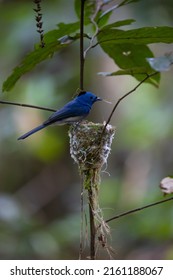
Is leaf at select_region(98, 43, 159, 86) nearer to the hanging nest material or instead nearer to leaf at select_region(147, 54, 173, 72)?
the hanging nest material

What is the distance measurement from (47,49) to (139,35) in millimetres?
366

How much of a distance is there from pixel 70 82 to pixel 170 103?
4.10 feet

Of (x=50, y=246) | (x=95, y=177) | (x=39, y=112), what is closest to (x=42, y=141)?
(x=39, y=112)

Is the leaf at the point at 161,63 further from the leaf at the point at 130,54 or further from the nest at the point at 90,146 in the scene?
the nest at the point at 90,146

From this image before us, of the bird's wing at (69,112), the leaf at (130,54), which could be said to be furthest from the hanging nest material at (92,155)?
the leaf at (130,54)

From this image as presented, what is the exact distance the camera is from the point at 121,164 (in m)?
7.14

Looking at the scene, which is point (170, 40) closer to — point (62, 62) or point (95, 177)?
point (95, 177)

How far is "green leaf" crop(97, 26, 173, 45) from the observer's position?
1.96 meters

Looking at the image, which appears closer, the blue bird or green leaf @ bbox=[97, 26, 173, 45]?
green leaf @ bbox=[97, 26, 173, 45]

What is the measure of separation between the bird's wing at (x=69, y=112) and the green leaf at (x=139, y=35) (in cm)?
73

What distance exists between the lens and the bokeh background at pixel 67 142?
5.46 m

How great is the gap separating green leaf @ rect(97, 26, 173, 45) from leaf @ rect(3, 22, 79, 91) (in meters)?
0.12

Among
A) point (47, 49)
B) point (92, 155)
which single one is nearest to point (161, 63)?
point (47, 49)

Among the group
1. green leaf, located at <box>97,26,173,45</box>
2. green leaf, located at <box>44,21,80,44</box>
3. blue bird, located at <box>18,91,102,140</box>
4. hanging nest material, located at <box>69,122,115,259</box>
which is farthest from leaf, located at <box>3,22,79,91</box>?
blue bird, located at <box>18,91,102,140</box>
